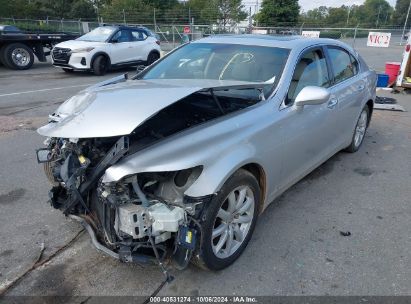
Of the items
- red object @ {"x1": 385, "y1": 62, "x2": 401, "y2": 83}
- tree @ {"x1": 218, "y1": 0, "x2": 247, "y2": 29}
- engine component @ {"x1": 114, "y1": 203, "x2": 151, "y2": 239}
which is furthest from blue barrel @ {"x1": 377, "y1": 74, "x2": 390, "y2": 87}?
tree @ {"x1": 218, "y1": 0, "x2": 247, "y2": 29}

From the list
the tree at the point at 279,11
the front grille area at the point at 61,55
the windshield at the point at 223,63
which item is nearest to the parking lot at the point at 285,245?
the windshield at the point at 223,63

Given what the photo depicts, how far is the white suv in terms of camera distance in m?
12.7

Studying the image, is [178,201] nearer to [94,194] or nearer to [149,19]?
[94,194]

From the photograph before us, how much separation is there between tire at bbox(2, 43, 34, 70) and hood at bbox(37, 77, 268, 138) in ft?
41.2

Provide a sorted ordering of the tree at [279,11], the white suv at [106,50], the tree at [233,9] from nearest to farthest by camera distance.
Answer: the white suv at [106,50] < the tree at [233,9] < the tree at [279,11]

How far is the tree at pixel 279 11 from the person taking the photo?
4128 cm

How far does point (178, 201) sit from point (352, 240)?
1778 mm

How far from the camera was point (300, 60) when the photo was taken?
3736 mm

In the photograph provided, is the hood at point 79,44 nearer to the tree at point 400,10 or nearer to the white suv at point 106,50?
the white suv at point 106,50

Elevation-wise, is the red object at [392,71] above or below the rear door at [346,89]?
below

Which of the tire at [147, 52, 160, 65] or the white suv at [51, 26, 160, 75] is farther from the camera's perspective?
the tire at [147, 52, 160, 65]

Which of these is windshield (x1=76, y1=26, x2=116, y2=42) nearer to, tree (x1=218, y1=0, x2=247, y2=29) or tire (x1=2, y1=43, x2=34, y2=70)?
tire (x1=2, y1=43, x2=34, y2=70)

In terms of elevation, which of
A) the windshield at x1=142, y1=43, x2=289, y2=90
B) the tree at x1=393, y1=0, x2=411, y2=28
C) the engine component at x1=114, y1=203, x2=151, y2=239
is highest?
the tree at x1=393, y1=0, x2=411, y2=28

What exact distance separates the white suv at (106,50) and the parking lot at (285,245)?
26.9ft
